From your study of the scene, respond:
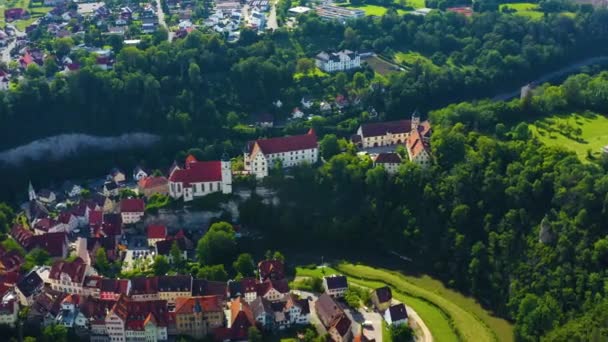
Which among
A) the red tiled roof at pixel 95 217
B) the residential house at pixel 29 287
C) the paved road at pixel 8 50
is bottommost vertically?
the red tiled roof at pixel 95 217

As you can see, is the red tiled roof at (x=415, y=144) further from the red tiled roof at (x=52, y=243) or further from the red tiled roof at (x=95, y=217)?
the red tiled roof at (x=52, y=243)

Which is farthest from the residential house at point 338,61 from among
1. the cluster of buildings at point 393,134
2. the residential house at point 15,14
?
the residential house at point 15,14

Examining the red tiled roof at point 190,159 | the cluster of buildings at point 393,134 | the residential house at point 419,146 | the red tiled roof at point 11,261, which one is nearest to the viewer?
the red tiled roof at point 11,261

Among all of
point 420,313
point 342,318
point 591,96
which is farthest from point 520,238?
point 591,96

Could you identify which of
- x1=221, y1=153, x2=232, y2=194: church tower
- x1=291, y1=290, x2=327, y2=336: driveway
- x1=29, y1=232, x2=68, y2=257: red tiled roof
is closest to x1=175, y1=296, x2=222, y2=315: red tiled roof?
x1=291, y1=290, x2=327, y2=336: driveway

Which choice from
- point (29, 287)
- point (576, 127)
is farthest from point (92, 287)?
point (576, 127)

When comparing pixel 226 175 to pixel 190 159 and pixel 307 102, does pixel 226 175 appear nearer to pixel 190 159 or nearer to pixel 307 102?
pixel 190 159
